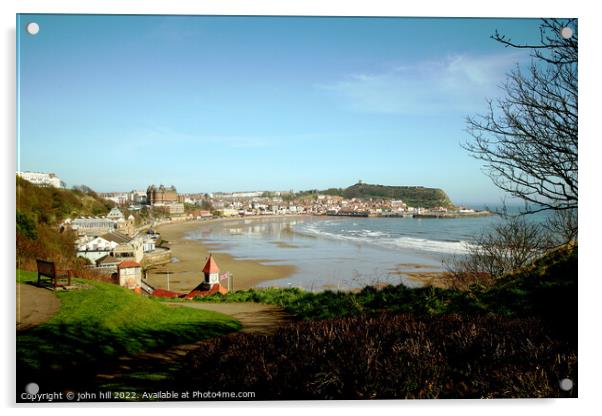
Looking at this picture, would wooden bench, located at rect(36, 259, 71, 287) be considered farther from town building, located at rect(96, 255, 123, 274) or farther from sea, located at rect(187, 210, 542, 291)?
sea, located at rect(187, 210, 542, 291)

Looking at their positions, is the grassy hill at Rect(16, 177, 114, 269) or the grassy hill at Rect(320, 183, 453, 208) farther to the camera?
the grassy hill at Rect(320, 183, 453, 208)

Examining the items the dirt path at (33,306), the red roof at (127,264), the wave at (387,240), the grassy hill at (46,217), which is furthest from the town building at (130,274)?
the wave at (387,240)

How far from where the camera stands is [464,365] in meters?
2.82

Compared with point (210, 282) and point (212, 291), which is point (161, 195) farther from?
point (212, 291)

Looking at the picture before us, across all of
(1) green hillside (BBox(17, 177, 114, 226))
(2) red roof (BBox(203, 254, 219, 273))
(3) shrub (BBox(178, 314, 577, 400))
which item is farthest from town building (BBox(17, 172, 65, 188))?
(3) shrub (BBox(178, 314, 577, 400))

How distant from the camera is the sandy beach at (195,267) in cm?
463

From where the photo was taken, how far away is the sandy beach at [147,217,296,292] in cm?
463

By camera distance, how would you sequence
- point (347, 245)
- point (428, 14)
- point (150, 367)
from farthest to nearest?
point (347, 245)
point (428, 14)
point (150, 367)

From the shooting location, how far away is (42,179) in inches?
151

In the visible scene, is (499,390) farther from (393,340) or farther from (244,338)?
(244,338)

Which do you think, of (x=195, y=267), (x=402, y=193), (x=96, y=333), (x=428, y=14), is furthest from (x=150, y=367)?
(x=428, y=14)

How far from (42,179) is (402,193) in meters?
3.56

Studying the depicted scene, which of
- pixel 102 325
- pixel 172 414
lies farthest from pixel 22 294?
pixel 172 414

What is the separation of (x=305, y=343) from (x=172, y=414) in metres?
1.26
